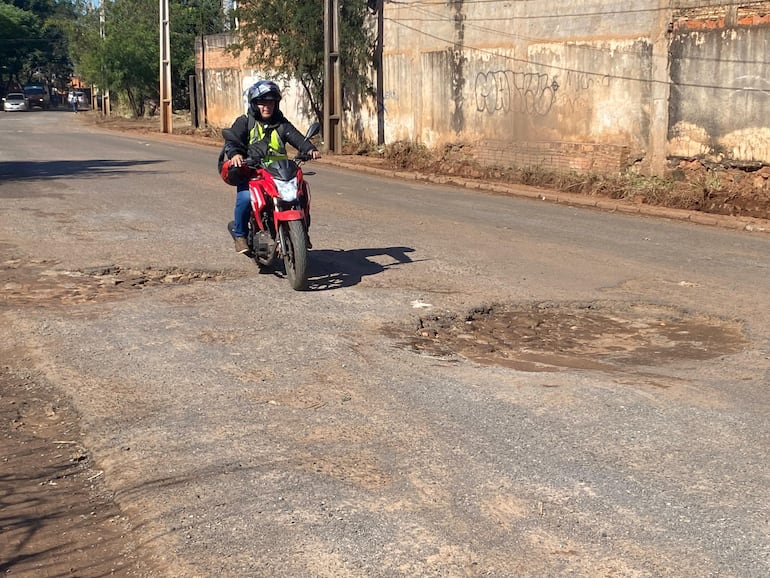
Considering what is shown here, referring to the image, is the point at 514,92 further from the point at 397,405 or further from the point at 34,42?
the point at 34,42

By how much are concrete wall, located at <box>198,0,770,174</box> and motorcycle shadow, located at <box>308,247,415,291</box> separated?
7.44 m

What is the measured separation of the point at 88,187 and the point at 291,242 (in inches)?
339

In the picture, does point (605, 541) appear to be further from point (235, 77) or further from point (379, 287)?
point (235, 77)

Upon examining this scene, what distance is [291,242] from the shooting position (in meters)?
8.59

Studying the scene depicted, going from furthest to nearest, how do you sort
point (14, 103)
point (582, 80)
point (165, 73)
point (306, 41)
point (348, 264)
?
point (14, 103)
point (165, 73)
point (306, 41)
point (582, 80)
point (348, 264)

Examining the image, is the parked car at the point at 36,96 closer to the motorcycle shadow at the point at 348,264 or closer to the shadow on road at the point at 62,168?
the shadow on road at the point at 62,168

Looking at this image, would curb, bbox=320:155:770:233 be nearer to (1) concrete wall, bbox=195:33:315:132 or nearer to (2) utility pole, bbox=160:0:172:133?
(1) concrete wall, bbox=195:33:315:132

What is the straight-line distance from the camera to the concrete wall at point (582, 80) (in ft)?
51.0

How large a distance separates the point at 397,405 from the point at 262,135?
4.21 m

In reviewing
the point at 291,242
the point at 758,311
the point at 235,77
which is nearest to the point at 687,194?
the point at 758,311

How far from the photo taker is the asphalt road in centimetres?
385

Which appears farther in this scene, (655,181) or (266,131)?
(655,181)

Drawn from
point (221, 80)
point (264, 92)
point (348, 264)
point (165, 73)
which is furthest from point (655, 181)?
point (165, 73)

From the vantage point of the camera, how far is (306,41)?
26.8 meters
